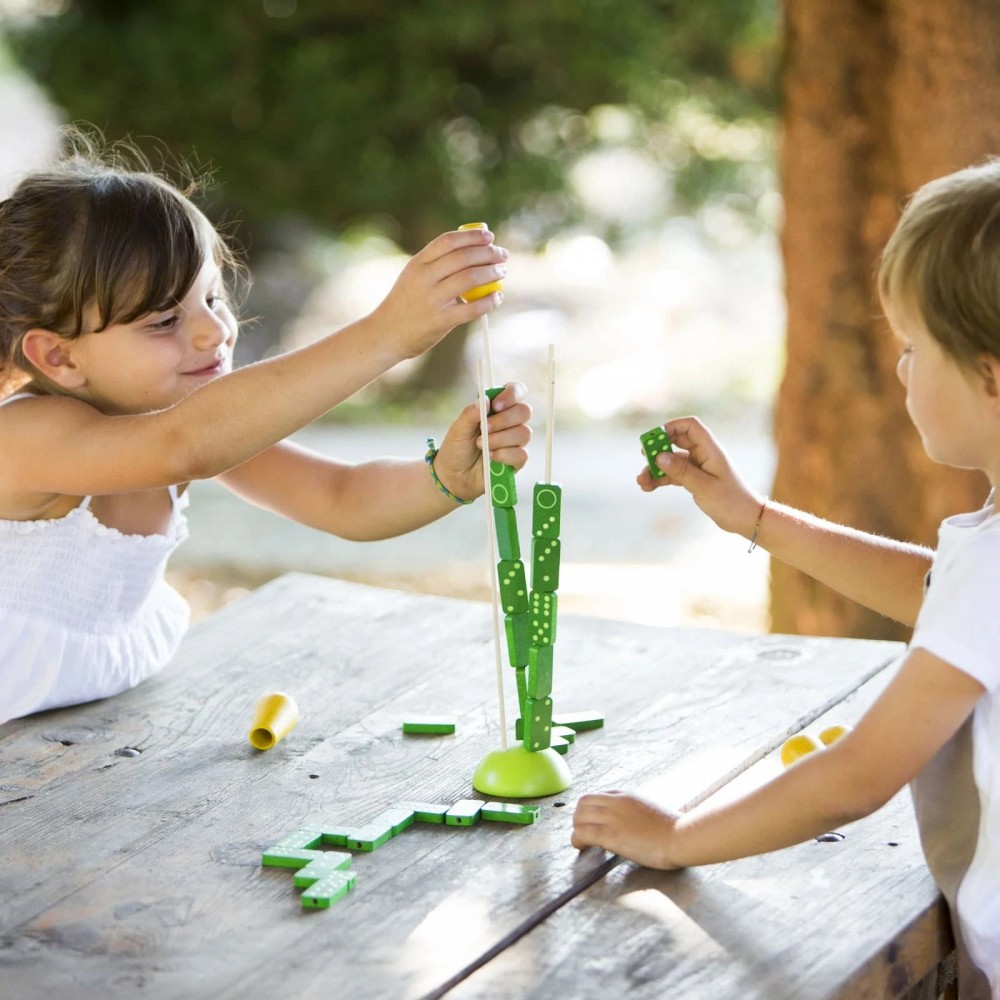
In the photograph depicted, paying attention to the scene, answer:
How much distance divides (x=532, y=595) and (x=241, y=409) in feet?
1.53

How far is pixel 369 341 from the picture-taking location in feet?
5.73

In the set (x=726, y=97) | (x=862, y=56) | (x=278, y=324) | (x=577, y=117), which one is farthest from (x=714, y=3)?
(x=278, y=324)

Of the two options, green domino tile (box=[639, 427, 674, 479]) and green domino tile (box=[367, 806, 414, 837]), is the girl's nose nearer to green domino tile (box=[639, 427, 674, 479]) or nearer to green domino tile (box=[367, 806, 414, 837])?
green domino tile (box=[639, 427, 674, 479])

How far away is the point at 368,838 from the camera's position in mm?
1508

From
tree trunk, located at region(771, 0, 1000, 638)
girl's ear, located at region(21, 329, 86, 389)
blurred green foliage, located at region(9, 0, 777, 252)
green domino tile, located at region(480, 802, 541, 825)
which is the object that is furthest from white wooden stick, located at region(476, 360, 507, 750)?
blurred green foliage, located at region(9, 0, 777, 252)

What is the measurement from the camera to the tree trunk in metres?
2.99

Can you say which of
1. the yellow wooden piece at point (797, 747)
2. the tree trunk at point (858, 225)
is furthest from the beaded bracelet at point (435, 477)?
the tree trunk at point (858, 225)

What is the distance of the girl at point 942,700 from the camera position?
132 cm

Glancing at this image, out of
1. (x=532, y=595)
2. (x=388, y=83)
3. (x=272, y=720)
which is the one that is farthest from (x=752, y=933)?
(x=388, y=83)

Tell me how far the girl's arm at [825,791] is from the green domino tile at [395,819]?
0.21m

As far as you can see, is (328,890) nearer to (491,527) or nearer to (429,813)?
(429,813)

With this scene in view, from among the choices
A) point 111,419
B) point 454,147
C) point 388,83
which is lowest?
point 111,419

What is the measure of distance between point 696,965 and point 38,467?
1221mm

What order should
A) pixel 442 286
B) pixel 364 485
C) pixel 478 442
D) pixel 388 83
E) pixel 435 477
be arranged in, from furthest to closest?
pixel 388 83 → pixel 364 485 → pixel 435 477 → pixel 478 442 → pixel 442 286
